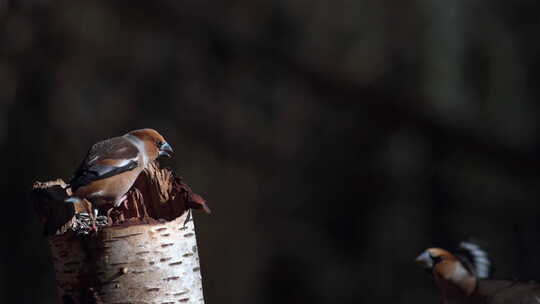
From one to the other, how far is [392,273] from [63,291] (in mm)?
1185

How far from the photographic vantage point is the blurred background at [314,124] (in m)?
2.29

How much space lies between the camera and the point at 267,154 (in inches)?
104

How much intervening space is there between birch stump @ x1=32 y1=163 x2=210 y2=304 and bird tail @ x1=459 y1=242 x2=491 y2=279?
2.43 feet

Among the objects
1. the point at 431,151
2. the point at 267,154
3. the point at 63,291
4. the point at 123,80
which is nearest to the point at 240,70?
the point at 267,154

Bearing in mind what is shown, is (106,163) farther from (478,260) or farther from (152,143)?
(478,260)

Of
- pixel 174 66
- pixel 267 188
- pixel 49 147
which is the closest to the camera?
pixel 267 188

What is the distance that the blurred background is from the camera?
229 centimetres

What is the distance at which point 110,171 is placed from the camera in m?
1.77

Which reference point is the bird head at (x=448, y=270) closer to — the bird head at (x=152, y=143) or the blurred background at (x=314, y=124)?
the blurred background at (x=314, y=124)

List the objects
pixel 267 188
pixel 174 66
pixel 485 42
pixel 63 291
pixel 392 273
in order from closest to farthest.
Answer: pixel 63 291 < pixel 485 42 < pixel 392 273 < pixel 267 188 < pixel 174 66

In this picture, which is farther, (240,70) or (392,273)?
(240,70)

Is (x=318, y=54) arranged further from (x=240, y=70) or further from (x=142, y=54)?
(x=142, y=54)

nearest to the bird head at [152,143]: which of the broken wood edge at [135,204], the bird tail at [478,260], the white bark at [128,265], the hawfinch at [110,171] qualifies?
the hawfinch at [110,171]

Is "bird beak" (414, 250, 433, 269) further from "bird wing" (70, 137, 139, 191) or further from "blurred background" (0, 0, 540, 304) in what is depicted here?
Result: "bird wing" (70, 137, 139, 191)
